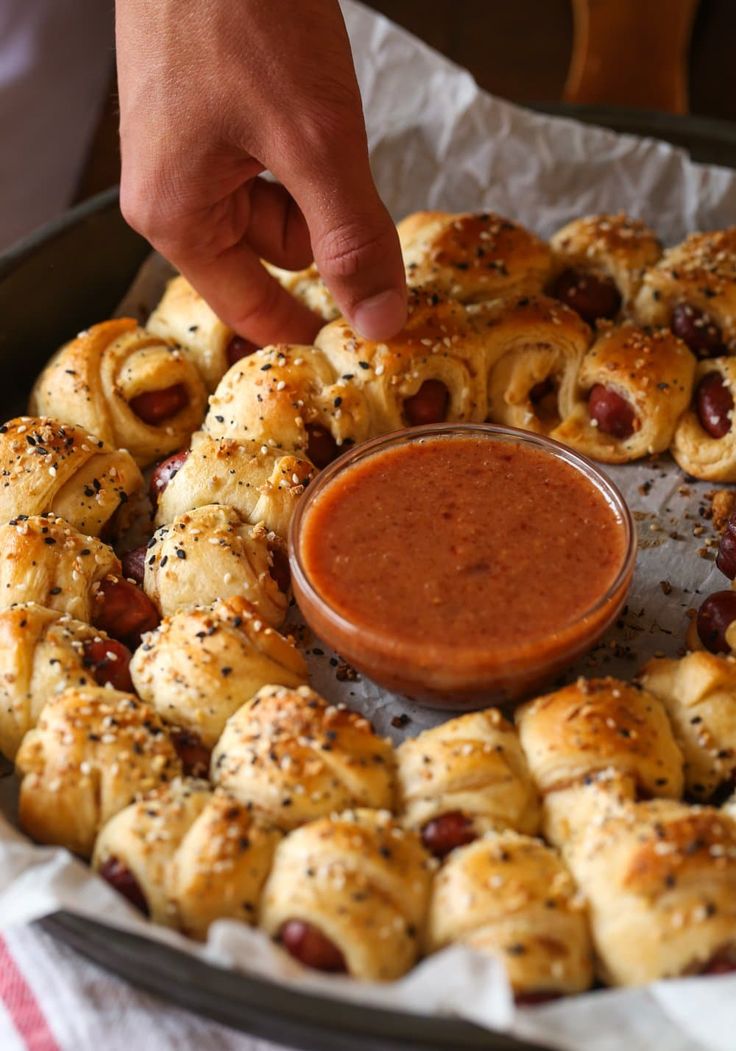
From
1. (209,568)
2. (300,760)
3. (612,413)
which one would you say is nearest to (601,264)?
(612,413)

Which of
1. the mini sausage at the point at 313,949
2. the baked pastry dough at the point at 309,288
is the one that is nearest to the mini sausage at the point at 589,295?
the baked pastry dough at the point at 309,288

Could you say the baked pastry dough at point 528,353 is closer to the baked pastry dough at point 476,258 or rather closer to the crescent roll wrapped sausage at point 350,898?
the baked pastry dough at point 476,258

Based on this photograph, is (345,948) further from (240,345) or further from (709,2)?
(709,2)

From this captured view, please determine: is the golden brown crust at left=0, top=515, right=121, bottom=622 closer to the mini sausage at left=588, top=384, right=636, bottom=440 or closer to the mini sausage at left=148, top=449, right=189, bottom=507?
the mini sausage at left=148, top=449, right=189, bottom=507

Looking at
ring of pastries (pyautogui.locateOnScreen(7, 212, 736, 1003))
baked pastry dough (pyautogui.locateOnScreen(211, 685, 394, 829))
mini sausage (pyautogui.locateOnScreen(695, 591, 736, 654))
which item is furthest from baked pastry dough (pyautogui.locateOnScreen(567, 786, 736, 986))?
mini sausage (pyautogui.locateOnScreen(695, 591, 736, 654))

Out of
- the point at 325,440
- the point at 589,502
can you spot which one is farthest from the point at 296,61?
the point at 589,502

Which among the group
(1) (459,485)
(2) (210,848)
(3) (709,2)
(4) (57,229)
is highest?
(4) (57,229)
